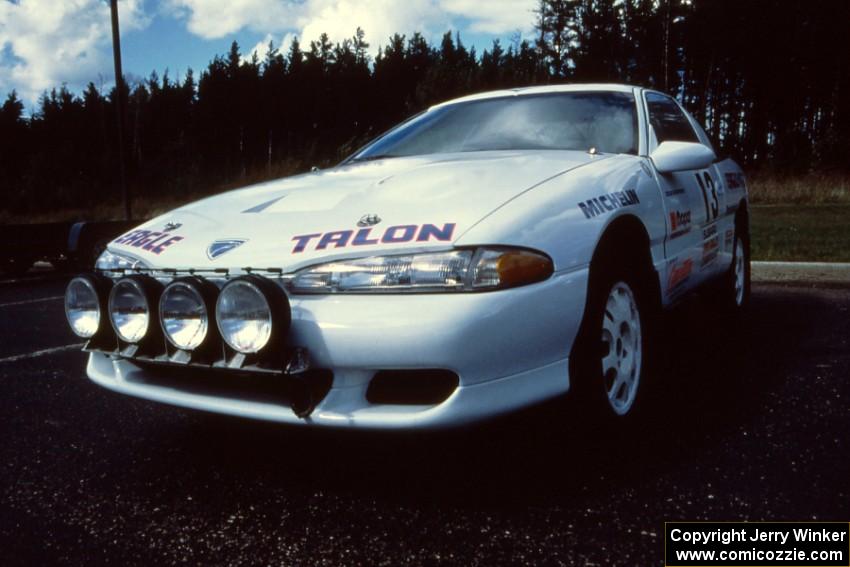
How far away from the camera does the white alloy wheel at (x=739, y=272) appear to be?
15.6ft

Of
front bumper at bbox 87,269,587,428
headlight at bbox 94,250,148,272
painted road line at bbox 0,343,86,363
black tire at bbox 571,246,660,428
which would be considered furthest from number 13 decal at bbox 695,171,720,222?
painted road line at bbox 0,343,86,363

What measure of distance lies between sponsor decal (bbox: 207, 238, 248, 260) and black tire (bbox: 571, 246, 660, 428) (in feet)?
3.44

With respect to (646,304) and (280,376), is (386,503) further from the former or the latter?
(646,304)

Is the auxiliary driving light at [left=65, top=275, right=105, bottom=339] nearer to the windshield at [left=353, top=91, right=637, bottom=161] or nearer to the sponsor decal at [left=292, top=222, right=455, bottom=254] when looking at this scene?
the sponsor decal at [left=292, top=222, right=455, bottom=254]

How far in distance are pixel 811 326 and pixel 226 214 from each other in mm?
3658

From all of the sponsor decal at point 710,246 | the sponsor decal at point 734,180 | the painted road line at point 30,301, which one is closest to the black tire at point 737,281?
the sponsor decal at point 734,180

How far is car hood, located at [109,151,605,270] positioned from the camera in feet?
7.24

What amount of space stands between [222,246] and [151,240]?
1.29 ft

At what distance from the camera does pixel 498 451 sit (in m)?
2.61

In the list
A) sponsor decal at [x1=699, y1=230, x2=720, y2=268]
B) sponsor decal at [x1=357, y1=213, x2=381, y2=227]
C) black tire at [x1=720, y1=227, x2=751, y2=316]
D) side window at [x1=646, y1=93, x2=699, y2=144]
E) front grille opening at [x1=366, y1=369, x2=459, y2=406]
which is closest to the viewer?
front grille opening at [x1=366, y1=369, x2=459, y2=406]

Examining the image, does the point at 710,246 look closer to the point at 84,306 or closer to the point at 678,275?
the point at 678,275

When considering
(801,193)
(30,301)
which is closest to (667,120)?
(30,301)

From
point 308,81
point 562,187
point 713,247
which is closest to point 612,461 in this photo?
point 562,187

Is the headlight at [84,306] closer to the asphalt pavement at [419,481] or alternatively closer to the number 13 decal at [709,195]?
the asphalt pavement at [419,481]
